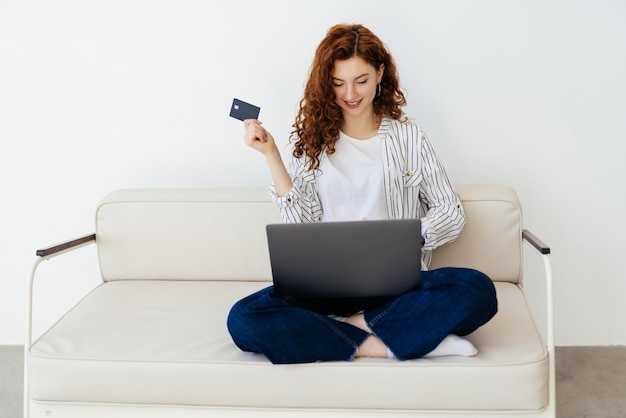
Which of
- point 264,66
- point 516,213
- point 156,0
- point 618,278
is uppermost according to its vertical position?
point 156,0

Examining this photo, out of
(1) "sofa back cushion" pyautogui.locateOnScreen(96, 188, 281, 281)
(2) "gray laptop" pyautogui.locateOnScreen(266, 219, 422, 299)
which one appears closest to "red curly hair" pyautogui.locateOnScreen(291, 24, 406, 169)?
(1) "sofa back cushion" pyautogui.locateOnScreen(96, 188, 281, 281)

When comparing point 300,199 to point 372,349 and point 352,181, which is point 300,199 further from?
point 372,349

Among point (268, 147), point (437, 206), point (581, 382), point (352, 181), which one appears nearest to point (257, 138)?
point (268, 147)

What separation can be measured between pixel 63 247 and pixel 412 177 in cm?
119

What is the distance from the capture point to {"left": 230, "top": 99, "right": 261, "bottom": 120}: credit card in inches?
83.3

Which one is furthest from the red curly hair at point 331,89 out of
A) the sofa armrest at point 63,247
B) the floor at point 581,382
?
the floor at point 581,382

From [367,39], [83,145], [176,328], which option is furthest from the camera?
[83,145]

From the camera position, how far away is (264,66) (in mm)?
2680

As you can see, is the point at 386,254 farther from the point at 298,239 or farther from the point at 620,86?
the point at 620,86

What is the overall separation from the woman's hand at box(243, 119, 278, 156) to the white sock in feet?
2.66

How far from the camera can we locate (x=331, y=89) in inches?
86.0

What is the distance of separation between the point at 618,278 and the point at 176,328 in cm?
184

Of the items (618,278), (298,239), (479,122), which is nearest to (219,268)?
(298,239)

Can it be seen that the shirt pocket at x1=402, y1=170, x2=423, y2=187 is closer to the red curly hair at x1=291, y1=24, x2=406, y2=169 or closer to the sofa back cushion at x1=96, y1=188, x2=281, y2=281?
the red curly hair at x1=291, y1=24, x2=406, y2=169
